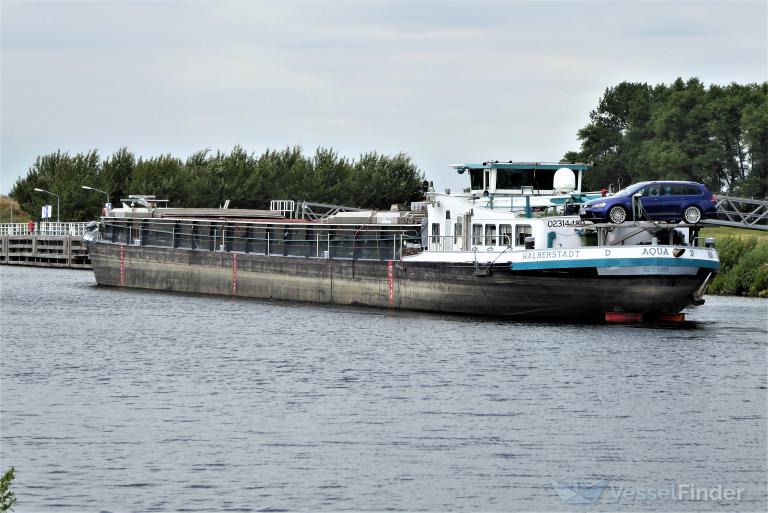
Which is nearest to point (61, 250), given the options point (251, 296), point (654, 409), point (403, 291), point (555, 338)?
point (251, 296)

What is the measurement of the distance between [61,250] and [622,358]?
88.7 m

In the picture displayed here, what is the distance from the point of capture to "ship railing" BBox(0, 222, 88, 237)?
121m

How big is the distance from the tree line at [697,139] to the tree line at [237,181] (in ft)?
75.7

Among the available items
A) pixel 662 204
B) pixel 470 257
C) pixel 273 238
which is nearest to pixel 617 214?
pixel 662 204

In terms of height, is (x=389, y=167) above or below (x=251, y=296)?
above

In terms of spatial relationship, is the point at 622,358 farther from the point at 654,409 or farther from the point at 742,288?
the point at 742,288

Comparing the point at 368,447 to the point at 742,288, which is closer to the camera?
the point at 368,447

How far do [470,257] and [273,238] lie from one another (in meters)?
20.5

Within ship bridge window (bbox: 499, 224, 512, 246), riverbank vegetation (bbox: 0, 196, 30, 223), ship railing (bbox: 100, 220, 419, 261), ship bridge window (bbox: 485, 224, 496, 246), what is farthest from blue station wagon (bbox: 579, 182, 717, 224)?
riverbank vegetation (bbox: 0, 196, 30, 223)

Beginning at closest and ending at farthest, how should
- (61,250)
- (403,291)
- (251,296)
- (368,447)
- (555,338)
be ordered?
1. (368,447)
2. (555,338)
3. (403,291)
4. (251,296)
5. (61,250)

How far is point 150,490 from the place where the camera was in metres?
26.9

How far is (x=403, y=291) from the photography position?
59.4m

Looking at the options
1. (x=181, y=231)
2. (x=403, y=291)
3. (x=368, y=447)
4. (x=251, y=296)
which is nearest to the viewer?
(x=368, y=447)

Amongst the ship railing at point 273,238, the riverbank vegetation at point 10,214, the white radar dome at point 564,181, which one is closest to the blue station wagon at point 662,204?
the white radar dome at point 564,181
